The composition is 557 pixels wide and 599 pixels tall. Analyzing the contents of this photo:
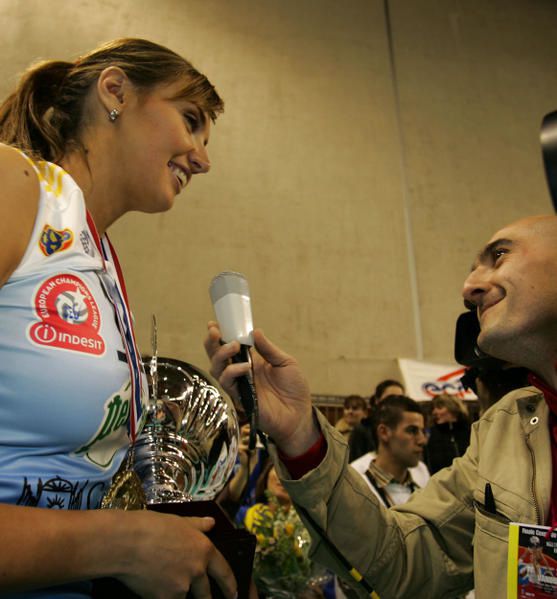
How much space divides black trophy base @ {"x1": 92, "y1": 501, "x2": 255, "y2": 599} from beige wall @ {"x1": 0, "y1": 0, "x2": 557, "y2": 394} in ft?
14.5

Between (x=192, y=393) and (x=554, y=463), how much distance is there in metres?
0.78

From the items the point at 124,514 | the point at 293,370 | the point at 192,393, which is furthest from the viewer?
the point at 293,370

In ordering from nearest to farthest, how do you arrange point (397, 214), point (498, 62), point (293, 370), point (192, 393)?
point (192, 393)
point (293, 370)
point (397, 214)
point (498, 62)

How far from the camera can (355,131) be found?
666 centimetres

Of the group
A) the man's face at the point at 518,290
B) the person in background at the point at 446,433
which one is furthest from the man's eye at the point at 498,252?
the person in background at the point at 446,433

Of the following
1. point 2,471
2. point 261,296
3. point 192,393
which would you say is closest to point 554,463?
point 192,393

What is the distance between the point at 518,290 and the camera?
1.29 meters

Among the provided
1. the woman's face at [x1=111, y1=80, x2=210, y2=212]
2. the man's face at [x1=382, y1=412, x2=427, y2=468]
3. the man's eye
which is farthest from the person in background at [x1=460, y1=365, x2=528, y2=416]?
the woman's face at [x1=111, y1=80, x2=210, y2=212]

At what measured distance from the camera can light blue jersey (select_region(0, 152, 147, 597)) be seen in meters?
0.70

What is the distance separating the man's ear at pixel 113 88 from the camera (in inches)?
42.3

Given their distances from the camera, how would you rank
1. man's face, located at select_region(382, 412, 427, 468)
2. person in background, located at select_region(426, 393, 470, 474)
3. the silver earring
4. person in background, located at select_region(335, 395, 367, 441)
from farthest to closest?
person in background, located at select_region(335, 395, 367, 441) → person in background, located at select_region(426, 393, 470, 474) → man's face, located at select_region(382, 412, 427, 468) → the silver earring

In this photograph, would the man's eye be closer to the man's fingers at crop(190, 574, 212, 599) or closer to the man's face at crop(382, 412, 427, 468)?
the man's fingers at crop(190, 574, 212, 599)

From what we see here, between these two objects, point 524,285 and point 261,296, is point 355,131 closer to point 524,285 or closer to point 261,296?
point 261,296

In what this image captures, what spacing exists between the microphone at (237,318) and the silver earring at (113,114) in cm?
36
